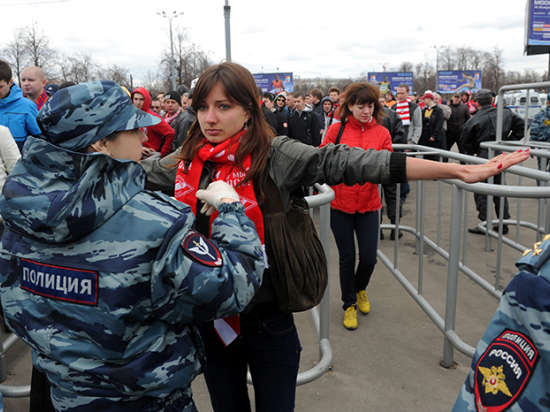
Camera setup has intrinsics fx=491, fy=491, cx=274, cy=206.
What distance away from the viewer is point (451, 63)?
79750 millimetres

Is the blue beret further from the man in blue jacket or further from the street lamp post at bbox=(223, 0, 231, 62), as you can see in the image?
the street lamp post at bbox=(223, 0, 231, 62)

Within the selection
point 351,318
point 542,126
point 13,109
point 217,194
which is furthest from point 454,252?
point 542,126

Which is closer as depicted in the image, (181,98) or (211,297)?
(211,297)

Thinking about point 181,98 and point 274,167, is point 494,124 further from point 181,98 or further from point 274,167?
point 274,167

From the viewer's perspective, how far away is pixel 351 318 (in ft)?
13.0

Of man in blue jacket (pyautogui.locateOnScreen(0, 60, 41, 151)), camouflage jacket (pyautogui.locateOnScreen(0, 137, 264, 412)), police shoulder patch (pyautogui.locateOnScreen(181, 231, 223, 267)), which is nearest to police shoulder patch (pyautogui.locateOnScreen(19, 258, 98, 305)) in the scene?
camouflage jacket (pyautogui.locateOnScreen(0, 137, 264, 412))

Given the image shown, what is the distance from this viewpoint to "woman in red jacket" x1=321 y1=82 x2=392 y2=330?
3830 mm

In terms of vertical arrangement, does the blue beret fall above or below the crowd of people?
above

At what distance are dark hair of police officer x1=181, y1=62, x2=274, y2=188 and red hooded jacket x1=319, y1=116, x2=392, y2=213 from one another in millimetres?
1893

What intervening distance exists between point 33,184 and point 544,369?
1200mm

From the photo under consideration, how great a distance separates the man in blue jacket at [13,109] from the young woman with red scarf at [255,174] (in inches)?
123

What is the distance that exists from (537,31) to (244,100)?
16.1 metres

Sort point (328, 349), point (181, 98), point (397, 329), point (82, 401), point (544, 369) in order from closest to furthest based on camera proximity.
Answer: point (544, 369)
point (82, 401)
point (328, 349)
point (397, 329)
point (181, 98)

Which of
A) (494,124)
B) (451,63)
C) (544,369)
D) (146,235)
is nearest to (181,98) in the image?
(494,124)
